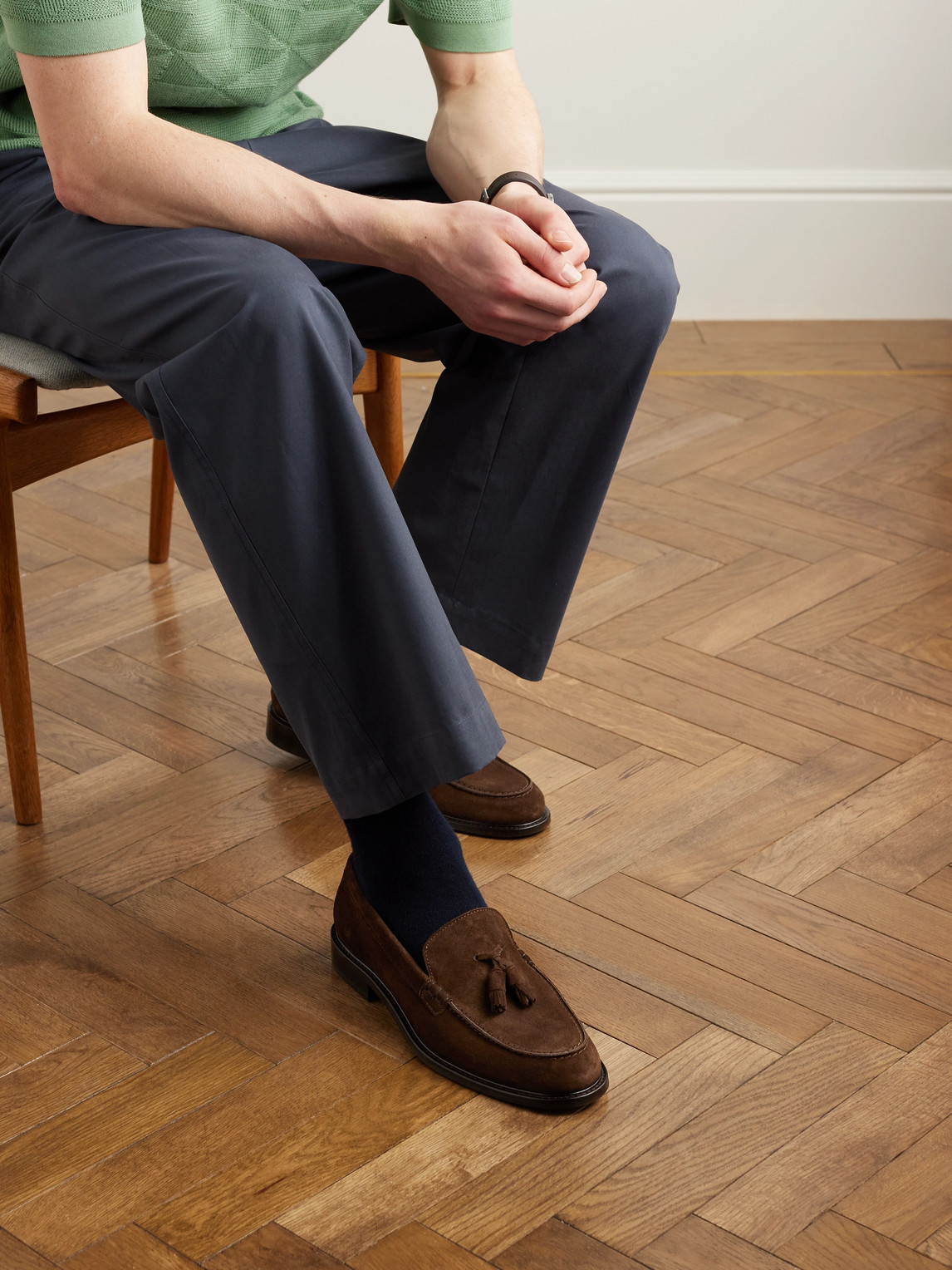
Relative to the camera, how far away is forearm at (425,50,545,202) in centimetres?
132

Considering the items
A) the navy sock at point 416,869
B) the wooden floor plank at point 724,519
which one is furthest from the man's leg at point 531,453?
the wooden floor plank at point 724,519

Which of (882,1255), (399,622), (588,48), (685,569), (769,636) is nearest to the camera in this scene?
(882,1255)

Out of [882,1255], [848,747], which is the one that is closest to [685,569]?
[848,747]

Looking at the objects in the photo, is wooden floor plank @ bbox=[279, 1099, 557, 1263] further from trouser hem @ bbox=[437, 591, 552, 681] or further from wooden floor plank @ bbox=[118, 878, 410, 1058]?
trouser hem @ bbox=[437, 591, 552, 681]

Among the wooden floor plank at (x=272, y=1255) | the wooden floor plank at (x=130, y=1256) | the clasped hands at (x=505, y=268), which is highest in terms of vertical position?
the clasped hands at (x=505, y=268)

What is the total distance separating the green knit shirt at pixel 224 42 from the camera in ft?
3.51

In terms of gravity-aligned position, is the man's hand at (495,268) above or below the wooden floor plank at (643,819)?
above

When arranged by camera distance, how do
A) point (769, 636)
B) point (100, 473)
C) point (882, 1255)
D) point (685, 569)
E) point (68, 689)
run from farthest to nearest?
point (100, 473)
point (685, 569)
point (769, 636)
point (68, 689)
point (882, 1255)

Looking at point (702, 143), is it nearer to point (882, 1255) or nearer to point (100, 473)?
point (100, 473)

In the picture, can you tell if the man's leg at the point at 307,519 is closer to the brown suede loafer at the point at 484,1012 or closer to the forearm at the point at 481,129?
the brown suede loafer at the point at 484,1012

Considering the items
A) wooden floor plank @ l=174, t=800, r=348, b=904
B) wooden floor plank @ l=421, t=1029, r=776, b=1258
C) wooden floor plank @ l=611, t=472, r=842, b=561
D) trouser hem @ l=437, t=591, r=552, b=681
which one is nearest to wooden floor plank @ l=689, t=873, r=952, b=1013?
wooden floor plank @ l=421, t=1029, r=776, b=1258

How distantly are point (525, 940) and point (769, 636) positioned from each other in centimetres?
66

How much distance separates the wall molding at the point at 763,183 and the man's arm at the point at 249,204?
192cm

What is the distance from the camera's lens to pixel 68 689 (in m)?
1.63
